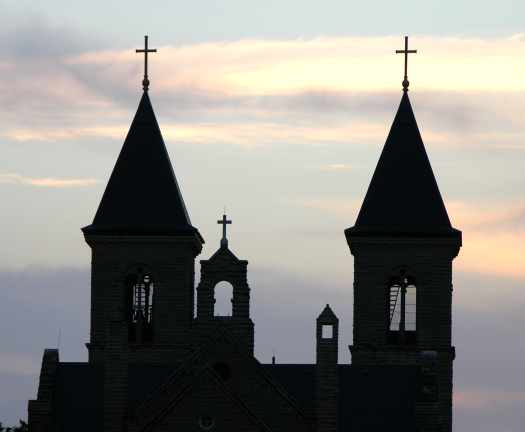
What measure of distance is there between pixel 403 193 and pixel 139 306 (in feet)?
28.1

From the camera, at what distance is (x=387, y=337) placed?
78.4 meters

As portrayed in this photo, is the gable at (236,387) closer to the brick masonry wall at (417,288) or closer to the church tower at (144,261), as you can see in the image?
the church tower at (144,261)

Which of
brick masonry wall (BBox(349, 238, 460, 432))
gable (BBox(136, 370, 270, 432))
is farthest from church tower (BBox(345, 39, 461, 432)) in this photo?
gable (BBox(136, 370, 270, 432))

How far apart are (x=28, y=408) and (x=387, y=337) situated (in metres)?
11.1

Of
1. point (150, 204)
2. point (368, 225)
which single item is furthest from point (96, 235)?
point (368, 225)

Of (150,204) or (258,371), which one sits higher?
(150,204)

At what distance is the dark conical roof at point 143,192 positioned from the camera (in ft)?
259

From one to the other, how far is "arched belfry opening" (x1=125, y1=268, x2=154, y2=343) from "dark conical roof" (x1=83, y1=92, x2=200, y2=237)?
4.66ft

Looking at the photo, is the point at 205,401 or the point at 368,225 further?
the point at 368,225

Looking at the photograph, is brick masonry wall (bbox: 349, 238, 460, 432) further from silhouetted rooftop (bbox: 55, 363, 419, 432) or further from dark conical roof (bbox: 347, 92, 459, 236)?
silhouetted rooftop (bbox: 55, 363, 419, 432)

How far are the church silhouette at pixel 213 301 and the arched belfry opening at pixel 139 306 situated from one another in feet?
0.10

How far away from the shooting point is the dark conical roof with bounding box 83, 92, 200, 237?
78812 mm

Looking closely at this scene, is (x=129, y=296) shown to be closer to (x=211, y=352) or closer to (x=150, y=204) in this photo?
(x=150, y=204)

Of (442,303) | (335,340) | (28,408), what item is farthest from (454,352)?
(28,408)
